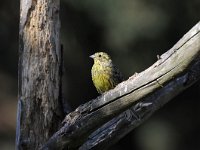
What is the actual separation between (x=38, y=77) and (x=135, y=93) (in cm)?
120

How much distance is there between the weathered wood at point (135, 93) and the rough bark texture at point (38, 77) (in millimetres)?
264

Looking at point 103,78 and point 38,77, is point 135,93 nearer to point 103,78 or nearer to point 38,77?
point 38,77

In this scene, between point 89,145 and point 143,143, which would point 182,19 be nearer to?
point 143,143

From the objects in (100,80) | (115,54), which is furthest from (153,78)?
(115,54)

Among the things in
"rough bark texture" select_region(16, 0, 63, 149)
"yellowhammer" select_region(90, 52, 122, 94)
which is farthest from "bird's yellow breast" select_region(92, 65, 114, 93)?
"rough bark texture" select_region(16, 0, 63, 149)

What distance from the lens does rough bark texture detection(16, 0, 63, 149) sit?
650 centimetres

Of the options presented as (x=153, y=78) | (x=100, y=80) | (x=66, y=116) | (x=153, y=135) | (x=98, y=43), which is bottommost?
(x=153, y=78)

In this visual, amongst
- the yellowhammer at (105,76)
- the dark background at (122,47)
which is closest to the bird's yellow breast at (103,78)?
the yellowhammer at (105,76)

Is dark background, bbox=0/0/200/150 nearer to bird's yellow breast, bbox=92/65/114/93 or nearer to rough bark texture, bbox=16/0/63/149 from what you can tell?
bird's yellow breast, bbox=92/65/114/93

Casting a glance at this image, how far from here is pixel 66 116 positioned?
Result: 20.8ft

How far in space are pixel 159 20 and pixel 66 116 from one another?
22.5 feet

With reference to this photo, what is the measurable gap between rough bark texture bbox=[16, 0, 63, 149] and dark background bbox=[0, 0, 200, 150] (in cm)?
606

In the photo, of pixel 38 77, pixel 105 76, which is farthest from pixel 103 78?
pixel 38 77

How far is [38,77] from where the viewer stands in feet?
21.3
